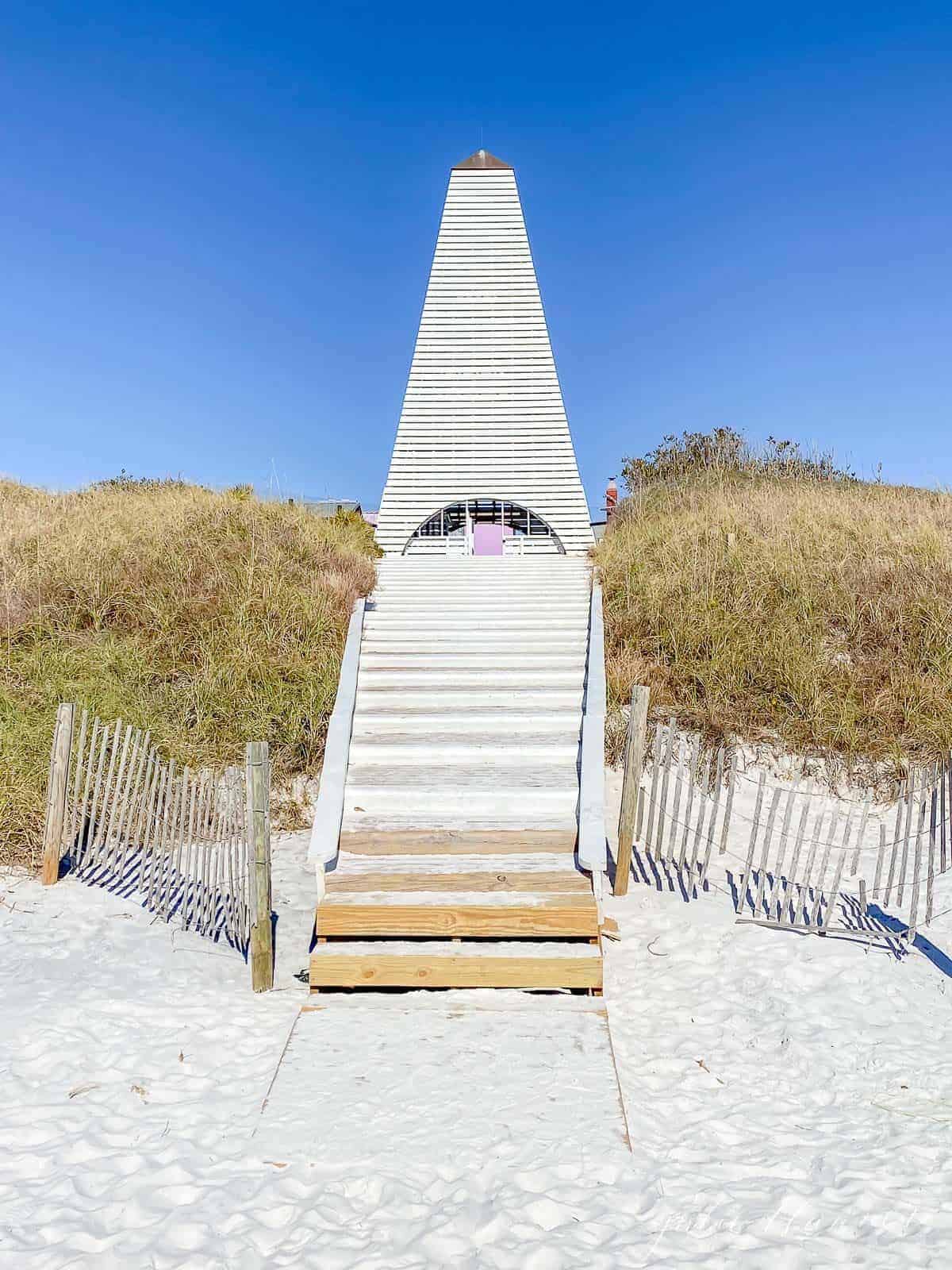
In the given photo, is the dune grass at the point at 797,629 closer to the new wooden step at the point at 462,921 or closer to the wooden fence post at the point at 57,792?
the new wooden step at the point at 462,921

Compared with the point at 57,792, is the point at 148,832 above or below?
below

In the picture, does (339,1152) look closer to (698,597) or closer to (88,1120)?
(88,1120)

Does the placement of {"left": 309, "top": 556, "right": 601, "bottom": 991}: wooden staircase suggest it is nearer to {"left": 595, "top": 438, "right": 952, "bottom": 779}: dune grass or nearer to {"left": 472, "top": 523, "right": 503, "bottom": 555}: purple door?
{"left": 595, "top": 438, "right": 952, "bottom": 779}: dune grass

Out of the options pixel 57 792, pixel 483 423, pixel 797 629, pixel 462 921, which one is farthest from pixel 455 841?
pixel 483 423

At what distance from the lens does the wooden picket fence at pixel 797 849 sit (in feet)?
17.9

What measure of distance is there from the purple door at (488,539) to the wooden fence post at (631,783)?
1084 centimetres

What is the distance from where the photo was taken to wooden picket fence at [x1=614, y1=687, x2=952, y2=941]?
215 inches

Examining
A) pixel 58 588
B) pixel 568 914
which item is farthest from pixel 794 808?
pixel 58 588

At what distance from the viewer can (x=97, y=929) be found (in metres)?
5.56

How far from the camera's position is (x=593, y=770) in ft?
20.6

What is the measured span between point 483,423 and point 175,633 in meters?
9.21

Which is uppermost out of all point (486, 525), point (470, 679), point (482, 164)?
point (482, 164)

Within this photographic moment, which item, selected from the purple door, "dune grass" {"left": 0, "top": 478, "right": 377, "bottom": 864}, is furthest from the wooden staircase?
the purple door

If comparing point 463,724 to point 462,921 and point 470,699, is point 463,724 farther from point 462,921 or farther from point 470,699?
point 462,921
